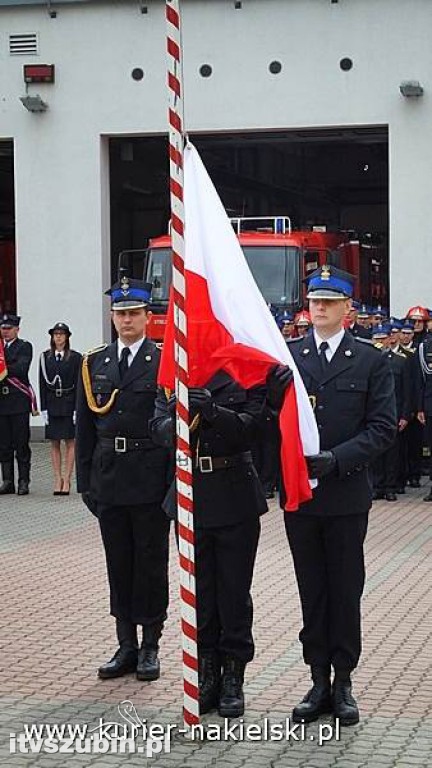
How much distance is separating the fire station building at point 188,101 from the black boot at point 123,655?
589 inches

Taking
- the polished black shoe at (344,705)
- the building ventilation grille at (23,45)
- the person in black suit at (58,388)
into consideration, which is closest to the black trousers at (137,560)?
the polished black shoe at (344,705)

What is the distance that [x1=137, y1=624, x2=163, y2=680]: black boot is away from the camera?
772 cm

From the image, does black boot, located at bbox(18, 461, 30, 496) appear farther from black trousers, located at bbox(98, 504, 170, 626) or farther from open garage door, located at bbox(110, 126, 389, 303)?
open garage door, located at bbox(110, 126, 389, 303)

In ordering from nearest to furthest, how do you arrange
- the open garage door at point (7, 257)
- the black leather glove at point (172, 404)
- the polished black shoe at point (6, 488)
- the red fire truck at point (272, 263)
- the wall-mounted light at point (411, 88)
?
1. the black leather glove at point (172, 404)
2. the polished black shoe at point (6, 488)
3. the red fire truck at point (272, 263)
4. the wall-mounted light at point (411, 88)
5. the open garage door at point (7, 257)

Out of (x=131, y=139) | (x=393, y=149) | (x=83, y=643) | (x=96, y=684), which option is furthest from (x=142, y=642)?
(x=131, y=139)

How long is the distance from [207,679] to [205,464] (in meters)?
1.07

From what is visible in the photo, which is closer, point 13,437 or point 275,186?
point 13,437

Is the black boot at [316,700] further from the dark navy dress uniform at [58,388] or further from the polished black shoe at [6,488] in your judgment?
the polished black shoe at [6,488]

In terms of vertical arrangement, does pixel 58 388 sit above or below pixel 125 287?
below

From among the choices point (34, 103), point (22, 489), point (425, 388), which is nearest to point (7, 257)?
point (34, 103)

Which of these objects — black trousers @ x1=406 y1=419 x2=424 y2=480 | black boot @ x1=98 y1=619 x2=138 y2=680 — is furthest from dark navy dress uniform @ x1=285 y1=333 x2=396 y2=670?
black trousers @ x1=406 y1=419 x2=424 y2=480

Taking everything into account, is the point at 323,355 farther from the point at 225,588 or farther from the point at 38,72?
the point at 38,72

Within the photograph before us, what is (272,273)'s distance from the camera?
2002cm

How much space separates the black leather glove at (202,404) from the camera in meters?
6.60
